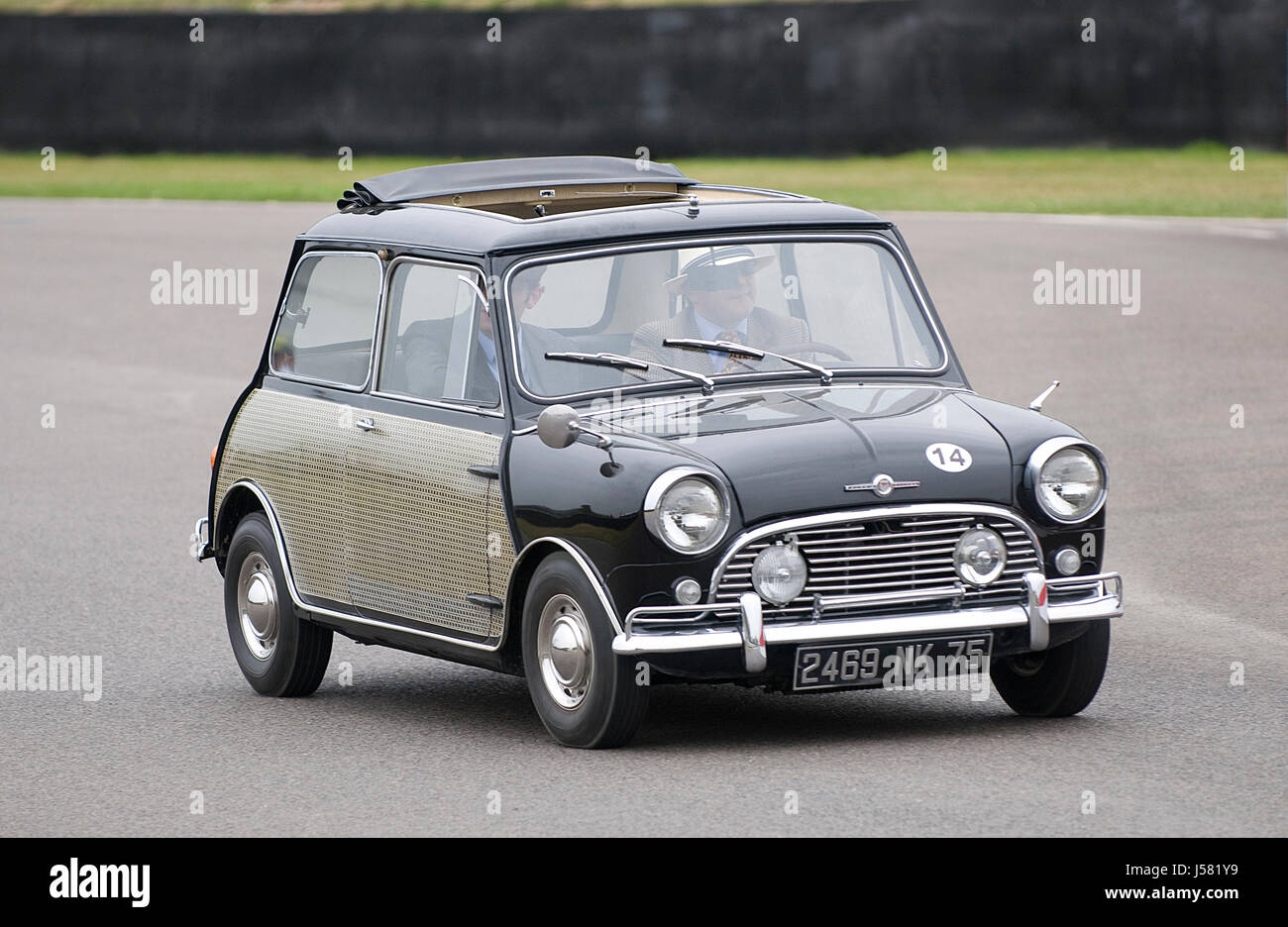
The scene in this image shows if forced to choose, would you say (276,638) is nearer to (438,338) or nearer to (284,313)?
(284,313)

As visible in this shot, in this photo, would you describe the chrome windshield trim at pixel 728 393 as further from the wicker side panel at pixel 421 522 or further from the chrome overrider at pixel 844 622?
the chrome overrider at pixel 844 622

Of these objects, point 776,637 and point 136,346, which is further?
point 136,346

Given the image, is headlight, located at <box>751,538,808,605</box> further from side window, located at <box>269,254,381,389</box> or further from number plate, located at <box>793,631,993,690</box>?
side window, located at <box>269,254,381,389</box>

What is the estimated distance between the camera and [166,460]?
617 inches

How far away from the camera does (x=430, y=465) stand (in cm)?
791

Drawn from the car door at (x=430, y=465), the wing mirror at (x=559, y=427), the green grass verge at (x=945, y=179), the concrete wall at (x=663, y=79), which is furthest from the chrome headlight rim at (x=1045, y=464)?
the concrete wall at (x=663, y=79)

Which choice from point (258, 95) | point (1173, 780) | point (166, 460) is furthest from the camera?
point (258, 95)

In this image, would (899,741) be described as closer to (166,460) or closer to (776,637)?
(776,637)

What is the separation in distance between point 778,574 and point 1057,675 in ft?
3.91

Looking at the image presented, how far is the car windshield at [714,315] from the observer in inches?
309

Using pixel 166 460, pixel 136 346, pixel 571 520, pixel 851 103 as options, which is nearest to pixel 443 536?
pixel 571 520

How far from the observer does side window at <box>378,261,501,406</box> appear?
7.96 m

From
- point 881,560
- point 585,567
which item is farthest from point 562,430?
point 881,560
